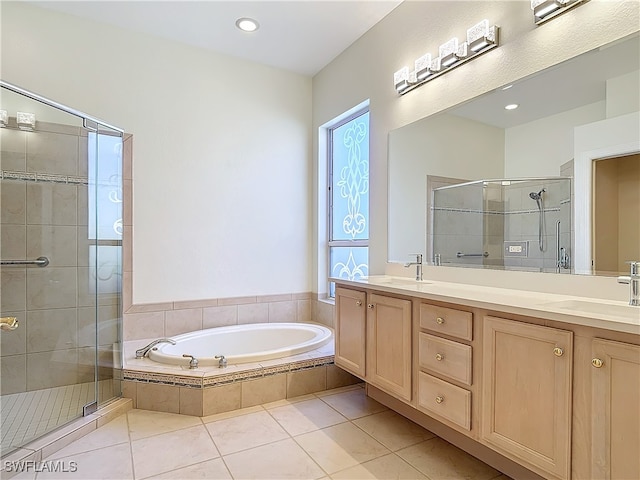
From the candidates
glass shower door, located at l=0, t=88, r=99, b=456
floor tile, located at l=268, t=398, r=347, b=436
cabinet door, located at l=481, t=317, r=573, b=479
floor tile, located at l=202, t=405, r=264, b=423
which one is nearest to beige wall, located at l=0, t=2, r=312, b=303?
glass shower door, located at l=0, t=88, r=99, b=456

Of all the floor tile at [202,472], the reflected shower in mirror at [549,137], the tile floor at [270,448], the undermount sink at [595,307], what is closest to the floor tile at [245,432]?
the tile floor at [270,448]

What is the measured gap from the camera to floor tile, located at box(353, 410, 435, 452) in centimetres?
199

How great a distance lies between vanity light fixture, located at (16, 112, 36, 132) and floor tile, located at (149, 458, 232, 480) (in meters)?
2.28

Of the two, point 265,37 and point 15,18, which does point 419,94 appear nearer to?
point 265,37

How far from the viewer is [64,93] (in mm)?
2711

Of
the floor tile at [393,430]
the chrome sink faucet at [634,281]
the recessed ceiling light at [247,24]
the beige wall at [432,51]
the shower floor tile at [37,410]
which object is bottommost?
the floor tile at [393,430]

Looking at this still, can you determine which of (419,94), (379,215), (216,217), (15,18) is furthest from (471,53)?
(15,18)

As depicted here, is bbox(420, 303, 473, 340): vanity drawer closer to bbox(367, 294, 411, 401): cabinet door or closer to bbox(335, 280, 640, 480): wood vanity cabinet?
bbox(335, 280, 640, 480): wood vanity cabinet

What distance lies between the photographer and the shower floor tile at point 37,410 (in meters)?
1.90

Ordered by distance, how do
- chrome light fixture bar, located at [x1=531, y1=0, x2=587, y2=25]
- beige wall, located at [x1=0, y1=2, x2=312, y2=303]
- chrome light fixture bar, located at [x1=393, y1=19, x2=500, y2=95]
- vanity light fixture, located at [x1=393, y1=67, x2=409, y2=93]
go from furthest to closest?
beige wall, located at [x1=0, y1=2, x2=312, y2=303], vanity light fixture, located at [x1=393, y1=67, x2=409, y2=93], chrome light fixture bar, located at [x1=393, y1=19, x2=500, y2=95], chrome light fixture bar, located at [x1=531, y1=0, x2=587, y2=25]

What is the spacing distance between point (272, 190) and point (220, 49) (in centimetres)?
128

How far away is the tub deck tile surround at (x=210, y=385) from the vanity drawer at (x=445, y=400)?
101 centimetres

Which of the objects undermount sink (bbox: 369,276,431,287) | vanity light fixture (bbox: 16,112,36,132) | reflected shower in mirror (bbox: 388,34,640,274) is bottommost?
undermount sink (bbox: 369,276,431,287)

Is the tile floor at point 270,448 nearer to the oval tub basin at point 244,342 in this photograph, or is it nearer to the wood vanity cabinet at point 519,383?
the wood vanity cabinet at point 519,383
